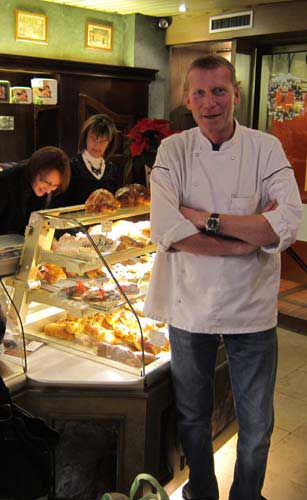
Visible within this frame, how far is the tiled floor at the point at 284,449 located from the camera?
8.87 ft

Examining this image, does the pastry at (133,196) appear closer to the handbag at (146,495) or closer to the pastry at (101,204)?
the pastry at (101,204)

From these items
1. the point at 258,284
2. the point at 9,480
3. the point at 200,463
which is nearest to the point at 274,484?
the point at 200,463

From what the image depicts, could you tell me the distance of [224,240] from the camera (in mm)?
1996

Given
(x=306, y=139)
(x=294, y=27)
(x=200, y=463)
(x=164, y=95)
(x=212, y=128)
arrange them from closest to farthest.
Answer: (x=212, y=128) → (x=200, y=463) → (x=294, y=27) → (x=306, y=139) → (x=164, y=95)

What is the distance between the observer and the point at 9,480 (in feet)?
5.48

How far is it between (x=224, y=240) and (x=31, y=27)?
4.15m

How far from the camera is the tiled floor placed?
2.70m

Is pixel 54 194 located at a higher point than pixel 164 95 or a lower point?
lower

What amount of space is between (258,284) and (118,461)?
0.94 meters

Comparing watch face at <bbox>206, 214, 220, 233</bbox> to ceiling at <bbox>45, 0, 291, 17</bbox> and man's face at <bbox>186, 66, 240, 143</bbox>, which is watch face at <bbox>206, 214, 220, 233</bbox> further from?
ceiling at <bbox>45, 0, 291, 17</bbox>

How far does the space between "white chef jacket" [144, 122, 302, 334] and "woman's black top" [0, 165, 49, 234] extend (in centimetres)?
108

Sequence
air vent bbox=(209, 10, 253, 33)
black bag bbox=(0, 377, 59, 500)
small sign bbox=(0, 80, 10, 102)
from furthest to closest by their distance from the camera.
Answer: air vent bbox=(209, 10, 253, 33)
small sign bbox=(0, 80, 10, 102)
black bag bbox=(0, 377, 59, 500)

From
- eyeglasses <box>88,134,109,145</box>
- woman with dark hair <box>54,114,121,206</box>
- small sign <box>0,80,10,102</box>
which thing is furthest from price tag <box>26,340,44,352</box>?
small sign <box>0,80,10,102</box>

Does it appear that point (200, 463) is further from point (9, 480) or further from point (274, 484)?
point (9, 480)
